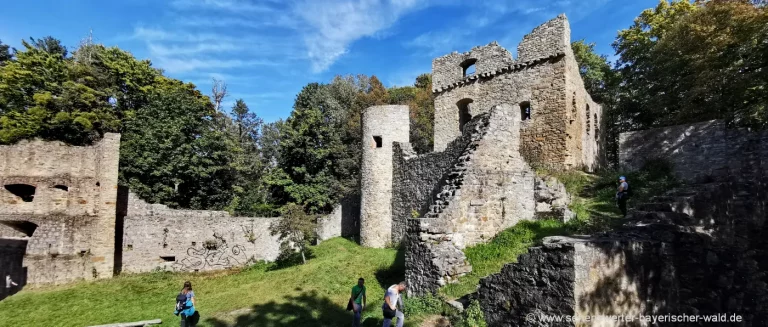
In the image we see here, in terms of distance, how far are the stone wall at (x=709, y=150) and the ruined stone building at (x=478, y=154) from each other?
3250 millimetres

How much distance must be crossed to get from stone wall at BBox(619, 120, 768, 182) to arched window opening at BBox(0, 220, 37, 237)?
2210cm

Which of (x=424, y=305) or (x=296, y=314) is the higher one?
(x=424, y=305)

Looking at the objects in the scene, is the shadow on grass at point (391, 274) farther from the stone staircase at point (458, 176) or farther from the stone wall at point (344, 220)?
the stone wall at point (344, 220)

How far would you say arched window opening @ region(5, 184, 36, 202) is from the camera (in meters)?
14.7

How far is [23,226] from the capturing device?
48.0ft

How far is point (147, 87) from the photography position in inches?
1081

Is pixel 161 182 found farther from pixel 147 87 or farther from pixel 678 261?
pixel 678 261

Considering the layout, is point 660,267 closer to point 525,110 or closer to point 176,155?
point 525,110

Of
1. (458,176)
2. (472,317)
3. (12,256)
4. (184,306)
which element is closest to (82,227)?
(12,256)

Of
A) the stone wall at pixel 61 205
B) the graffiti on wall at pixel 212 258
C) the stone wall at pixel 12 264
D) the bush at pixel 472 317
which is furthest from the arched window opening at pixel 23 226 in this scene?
the bush at pixel 472 317

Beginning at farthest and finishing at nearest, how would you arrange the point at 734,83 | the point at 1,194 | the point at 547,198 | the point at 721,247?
the point at 1,194
the point at 734,83
the point at 547,198
the point at 721,247

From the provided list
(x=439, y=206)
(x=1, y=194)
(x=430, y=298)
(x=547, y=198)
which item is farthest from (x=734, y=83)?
(x=1, y=194)

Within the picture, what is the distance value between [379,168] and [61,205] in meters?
12.5

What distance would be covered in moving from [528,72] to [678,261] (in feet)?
36.5
